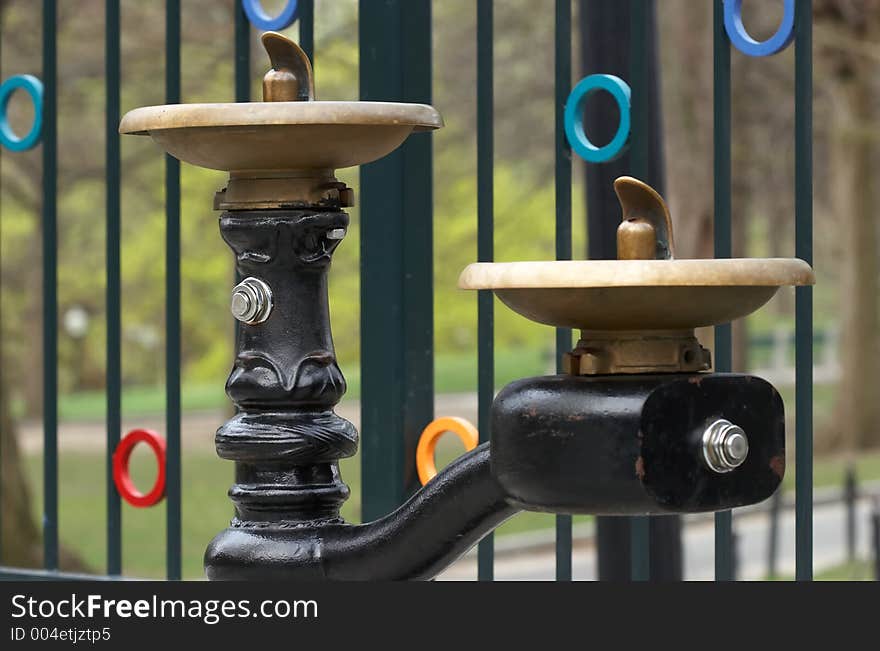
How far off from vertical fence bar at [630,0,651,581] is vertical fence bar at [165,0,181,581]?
2.77ft

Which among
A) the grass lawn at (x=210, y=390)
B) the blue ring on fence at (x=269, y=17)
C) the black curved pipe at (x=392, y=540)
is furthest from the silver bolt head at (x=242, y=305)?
the grass lawn at (x=210, y=390)

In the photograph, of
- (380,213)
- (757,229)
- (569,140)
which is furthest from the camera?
(757,229)

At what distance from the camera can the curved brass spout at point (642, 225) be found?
1445 mm

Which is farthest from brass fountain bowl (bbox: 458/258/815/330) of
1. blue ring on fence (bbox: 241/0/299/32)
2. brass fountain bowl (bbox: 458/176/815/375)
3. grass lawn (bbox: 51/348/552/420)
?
grass lawn (bbox: 51/348/552/420)

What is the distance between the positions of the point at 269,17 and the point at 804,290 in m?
1.01

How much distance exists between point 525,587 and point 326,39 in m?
10.9

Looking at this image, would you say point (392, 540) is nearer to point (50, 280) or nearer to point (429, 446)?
point (429, 446)

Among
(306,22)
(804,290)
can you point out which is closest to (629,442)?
(804,290)

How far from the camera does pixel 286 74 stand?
1.75 metres

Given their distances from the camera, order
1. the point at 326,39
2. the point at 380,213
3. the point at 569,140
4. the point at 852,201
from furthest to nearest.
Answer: the point at 852,201 → the point at 326,39 → the point at 380,213 → the point at 569,140

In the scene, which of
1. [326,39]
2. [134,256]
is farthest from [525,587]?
[134,256]

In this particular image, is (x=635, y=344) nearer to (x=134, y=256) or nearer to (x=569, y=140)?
(x=569, y=140)

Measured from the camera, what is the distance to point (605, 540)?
13.0ft

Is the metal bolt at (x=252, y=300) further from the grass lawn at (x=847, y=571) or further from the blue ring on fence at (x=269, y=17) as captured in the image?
the grass lawn at (x=847, y=571)
